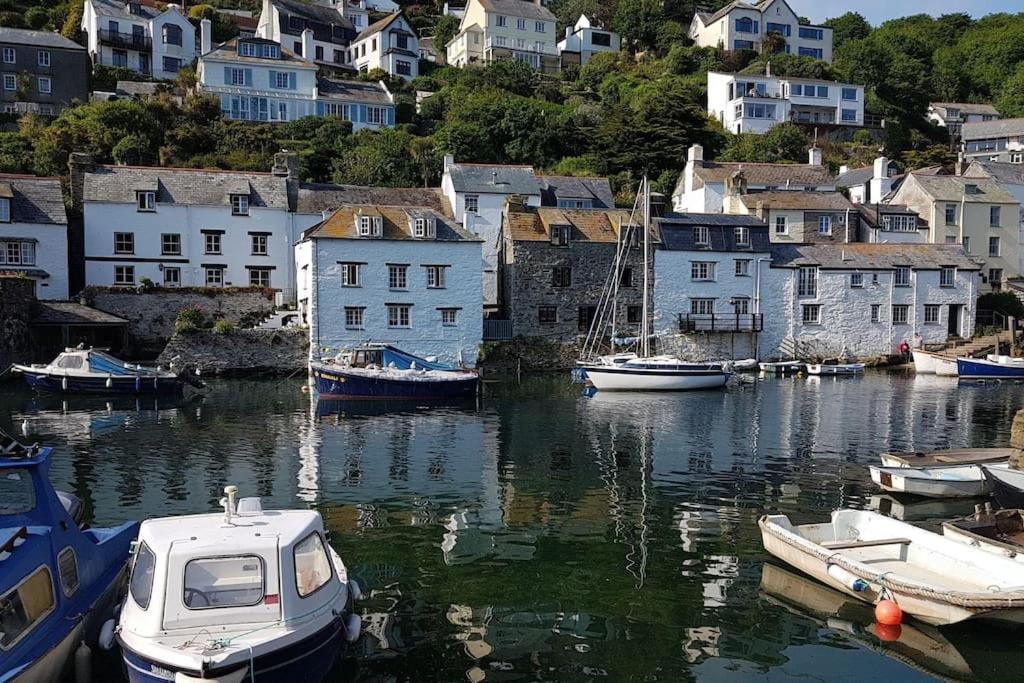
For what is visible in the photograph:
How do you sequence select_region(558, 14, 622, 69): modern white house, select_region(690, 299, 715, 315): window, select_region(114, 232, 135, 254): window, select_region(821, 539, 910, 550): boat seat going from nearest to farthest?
select_region(821, 539, 910, 550): boat seat < select_region(114, 232, 135, 254): window < select_region(690, 299, 715, 315): window < select_region(558, 14, 622, 69): modern white house

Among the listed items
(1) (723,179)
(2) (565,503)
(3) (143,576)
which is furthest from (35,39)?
(3) (143,576)

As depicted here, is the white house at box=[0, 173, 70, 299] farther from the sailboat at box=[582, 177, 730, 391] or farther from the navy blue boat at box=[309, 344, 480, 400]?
the sailboat at box=[582, 177, 730, 391]

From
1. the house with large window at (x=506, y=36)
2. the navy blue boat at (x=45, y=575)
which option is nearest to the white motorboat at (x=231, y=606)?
the navy blue boat at (x=45, y=575)

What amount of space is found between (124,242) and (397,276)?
1888 centimetres

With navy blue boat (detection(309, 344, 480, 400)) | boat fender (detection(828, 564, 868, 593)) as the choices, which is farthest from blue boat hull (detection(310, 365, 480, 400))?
boat fender (detection(828, 564, 868, 593))

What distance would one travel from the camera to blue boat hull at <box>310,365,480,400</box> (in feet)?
130

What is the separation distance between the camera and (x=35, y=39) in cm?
7656

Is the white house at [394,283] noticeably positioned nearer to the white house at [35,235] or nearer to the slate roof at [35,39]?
the white house at [35,235]

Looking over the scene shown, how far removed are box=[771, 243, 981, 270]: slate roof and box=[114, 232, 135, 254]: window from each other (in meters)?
43.0

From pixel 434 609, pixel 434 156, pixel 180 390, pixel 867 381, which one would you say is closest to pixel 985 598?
pixel 434 609

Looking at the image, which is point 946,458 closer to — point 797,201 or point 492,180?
point 492,180

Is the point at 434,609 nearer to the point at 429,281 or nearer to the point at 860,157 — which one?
the point at 429,281

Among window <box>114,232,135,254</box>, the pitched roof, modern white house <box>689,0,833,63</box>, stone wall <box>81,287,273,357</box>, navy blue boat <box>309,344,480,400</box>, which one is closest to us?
navy blue boat <box>309,344,480,400</box>

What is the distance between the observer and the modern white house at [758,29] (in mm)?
108062
